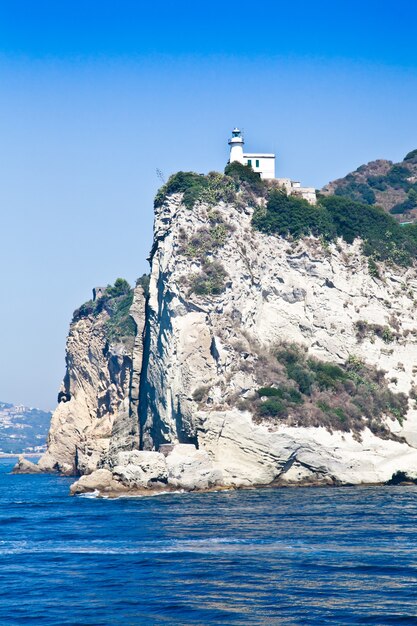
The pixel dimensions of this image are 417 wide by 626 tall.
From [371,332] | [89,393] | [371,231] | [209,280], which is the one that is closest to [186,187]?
[209,280]

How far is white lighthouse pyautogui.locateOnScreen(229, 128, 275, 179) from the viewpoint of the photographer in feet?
241

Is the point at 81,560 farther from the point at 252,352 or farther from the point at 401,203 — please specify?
the point at 401,203

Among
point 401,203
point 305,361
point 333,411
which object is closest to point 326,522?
point 333,411

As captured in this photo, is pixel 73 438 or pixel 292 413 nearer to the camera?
pixel 292 413

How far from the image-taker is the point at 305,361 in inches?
2479

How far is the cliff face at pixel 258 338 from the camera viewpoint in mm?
55344

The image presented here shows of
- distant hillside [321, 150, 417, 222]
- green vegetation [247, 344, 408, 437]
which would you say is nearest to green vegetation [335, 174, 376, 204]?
distant hillside [321, 150, 417, 222]

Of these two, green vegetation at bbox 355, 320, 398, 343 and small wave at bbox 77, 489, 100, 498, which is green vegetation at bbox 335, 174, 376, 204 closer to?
green vegetation at bbox 355, 320, 398, 343

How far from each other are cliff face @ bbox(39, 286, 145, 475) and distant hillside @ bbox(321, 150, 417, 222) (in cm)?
3309

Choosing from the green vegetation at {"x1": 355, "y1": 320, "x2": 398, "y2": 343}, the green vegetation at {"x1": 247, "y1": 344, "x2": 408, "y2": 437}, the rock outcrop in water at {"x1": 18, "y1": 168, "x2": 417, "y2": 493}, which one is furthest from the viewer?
the green vegetation at {"x1": 355, "y1": 320, "x2": 398, "y2": 343}

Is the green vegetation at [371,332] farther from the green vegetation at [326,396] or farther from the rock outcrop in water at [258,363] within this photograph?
the green vegetation at [326,396]

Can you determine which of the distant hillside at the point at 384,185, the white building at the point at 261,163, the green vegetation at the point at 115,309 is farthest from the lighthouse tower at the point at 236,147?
the distant hillside at the point at 384,185

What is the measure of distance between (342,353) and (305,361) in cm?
345

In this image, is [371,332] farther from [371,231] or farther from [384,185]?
[384,185]
